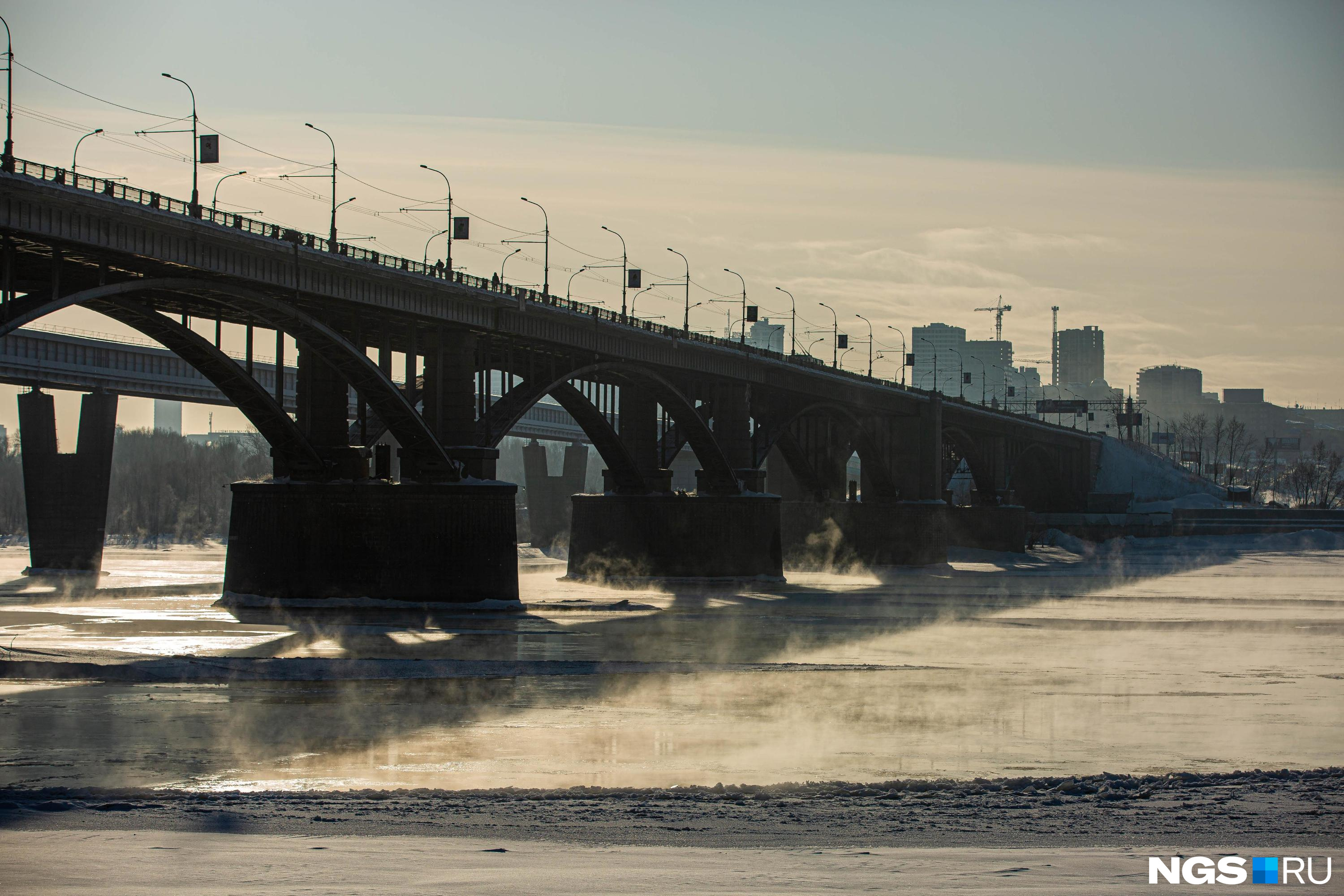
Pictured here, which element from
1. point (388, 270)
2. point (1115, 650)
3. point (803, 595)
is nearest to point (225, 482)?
point (803, 595)

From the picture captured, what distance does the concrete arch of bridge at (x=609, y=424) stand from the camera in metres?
57.9

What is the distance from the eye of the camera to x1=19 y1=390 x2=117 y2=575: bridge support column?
273ft

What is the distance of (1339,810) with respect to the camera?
1656 centimetres

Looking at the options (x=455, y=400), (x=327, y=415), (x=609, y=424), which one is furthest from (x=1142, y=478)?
(x=327, y=415)

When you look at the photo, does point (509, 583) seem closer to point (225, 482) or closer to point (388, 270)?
point (388, 270)

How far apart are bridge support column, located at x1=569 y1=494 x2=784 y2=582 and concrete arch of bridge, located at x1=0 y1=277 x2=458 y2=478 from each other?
22280 millimetres

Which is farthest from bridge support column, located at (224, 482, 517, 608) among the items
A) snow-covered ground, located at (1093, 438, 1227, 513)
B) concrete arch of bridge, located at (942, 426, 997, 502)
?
snow-covered ground, located at (1093, 438, 1227, 513)

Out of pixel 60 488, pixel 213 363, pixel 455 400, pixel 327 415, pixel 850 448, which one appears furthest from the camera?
pixel 850 448

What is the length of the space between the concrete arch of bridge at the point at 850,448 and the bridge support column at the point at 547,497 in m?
38.7

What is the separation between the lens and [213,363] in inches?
1837

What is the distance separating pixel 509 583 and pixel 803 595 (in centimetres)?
2027

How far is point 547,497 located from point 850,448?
42929 mm

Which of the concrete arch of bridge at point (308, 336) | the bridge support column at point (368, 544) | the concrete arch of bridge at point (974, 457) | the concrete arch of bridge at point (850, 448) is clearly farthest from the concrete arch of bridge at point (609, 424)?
the concrete arch of bridge at point (974, 457)

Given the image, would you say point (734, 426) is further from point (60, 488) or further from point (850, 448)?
point (60, 488)
